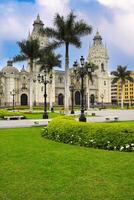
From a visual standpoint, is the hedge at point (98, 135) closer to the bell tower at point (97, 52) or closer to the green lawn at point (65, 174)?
the green lawn at point (65, 174)

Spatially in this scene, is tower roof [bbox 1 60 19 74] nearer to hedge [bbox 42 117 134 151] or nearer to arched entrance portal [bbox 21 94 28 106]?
arched entrance portal [bbox 21 94 28 106]

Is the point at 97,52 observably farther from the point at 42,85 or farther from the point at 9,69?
the point at 9,69

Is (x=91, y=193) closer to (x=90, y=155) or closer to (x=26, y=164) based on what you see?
(x=26, y=164)

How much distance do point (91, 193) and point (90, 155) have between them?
3.90m

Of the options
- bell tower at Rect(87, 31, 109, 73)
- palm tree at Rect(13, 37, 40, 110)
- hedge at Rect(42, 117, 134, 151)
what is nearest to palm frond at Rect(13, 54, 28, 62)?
palm tree at Rect(13, 37, 40, 110)

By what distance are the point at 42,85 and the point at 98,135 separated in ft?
317

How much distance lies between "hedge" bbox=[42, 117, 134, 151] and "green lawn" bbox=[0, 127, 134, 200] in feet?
2.25

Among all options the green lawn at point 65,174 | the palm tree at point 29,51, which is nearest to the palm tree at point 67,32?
the palm tree at point 29,51

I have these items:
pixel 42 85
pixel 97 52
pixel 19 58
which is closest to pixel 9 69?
pixel 42 85

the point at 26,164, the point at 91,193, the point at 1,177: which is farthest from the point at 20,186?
the point at 26,164

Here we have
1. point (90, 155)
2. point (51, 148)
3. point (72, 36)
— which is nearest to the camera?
point (90, 155)

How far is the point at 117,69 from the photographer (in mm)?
81125

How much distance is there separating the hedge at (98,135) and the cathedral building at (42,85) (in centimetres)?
7916

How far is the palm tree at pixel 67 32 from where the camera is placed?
36.9 meters
